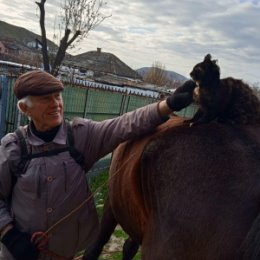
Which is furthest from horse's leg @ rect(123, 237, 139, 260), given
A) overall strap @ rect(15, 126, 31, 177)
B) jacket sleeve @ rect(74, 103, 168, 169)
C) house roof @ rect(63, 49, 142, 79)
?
house roof @ rect(63, 49, 142, 79)

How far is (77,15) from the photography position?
11.3m

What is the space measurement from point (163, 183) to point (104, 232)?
4.85 feet

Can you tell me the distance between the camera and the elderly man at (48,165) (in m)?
2.06

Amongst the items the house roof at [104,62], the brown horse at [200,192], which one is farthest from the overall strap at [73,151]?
the house roof at [104,62]

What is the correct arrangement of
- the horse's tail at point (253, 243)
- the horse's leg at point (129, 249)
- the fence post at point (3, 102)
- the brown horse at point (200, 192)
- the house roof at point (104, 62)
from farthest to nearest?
the house roof at point (104, 62) < the fence post at point (3, 102) < the horse's leg at point (129, 249) < the brown horse at point (200, 192) < the horse's tail at point (253, 243)

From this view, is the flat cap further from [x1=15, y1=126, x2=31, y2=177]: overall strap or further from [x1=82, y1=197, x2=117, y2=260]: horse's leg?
[x1=82, y1=197, x2=117, y2=260]: horse's leg

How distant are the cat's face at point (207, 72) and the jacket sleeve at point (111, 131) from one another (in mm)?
435

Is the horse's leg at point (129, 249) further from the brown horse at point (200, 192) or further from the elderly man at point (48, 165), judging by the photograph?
the brown horse at point (200, 192)

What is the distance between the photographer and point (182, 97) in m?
1.96

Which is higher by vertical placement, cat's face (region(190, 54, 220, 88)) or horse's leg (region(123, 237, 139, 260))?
cat's face (region(190, 54, 220, 88))

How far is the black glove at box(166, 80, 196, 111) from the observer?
1.92 metres

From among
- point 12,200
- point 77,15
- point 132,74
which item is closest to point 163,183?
point 12,200

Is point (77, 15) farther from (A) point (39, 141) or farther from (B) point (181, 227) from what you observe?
(B) point (181, 227)

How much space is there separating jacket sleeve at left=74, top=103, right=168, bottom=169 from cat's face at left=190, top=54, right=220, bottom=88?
435 mm
